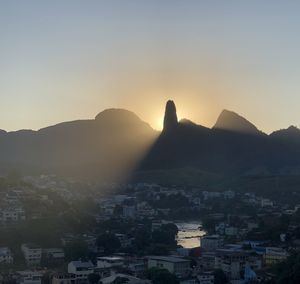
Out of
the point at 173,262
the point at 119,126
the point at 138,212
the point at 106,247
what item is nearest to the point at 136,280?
the point at 173,262

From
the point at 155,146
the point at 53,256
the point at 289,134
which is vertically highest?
the point at 289,134

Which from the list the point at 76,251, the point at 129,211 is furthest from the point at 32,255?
→ the point at 129,211

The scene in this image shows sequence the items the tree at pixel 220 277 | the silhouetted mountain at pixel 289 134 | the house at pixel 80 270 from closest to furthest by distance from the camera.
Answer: the tree at pixel 220 277 → the house at pixel 80 270 → the silhouetted mountain at pixel 289 134

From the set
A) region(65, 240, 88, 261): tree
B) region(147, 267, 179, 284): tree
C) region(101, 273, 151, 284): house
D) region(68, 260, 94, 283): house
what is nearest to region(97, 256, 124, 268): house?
region(68, 260, 94, 283): house

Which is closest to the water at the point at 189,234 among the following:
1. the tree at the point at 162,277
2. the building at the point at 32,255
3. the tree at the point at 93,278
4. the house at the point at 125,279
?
the building at the point at 32,255

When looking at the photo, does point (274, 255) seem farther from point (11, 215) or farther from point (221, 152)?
point (221, 152)

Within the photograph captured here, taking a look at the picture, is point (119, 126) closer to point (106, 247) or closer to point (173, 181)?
point (173, 181)

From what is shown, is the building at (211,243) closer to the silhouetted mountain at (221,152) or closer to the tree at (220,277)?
the tree at (220,277)
